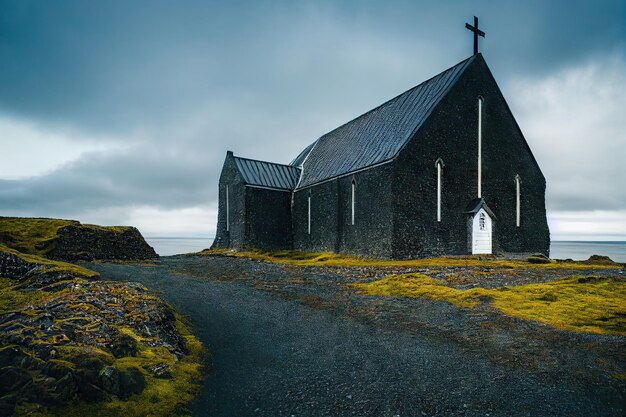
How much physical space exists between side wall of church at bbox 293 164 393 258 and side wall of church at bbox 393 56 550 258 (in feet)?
3.57

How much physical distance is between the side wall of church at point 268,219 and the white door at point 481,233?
17830 mm

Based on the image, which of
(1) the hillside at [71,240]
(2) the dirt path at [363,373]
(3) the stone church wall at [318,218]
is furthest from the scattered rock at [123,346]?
(3) the stone church wall at [318,218]

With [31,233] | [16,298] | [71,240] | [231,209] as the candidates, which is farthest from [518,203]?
[31,233]

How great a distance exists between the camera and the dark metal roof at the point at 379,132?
86.0 feet

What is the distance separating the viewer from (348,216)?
2861 cm

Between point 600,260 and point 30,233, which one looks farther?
point 600,260

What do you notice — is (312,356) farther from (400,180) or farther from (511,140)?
(511,140)

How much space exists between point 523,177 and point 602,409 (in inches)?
1113

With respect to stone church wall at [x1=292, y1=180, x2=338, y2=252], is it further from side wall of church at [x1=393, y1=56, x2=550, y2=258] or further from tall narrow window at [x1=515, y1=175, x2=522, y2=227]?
tall narrow window at [x1=515, y1=175, x2=522, y2=227]

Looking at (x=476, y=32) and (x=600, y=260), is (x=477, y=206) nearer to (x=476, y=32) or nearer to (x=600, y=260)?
(x=600, y=260)

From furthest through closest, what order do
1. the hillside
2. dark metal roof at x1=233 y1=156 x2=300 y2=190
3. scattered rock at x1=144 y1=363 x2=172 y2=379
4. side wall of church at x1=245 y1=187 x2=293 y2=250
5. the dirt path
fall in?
dark metal roof at x1=233 y1=156 x2=300 y2=190, side wall of church at x1=245 y1=187 x2=293 y2=250, the hillside, scattered rock at x1=144 y1=363 x2=172 y2=379, the dirt path

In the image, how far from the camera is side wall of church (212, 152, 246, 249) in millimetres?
35562

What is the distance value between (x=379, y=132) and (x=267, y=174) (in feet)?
43.5

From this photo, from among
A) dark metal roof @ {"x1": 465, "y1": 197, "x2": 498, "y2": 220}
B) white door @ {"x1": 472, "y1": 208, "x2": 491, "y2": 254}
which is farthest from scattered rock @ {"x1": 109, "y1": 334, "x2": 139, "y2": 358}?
dark metal roof @ {"x1": 465, "y1": 197, "x2": 498, "y2": 220}
